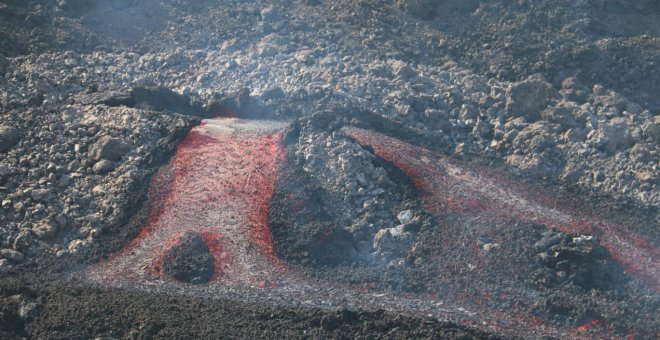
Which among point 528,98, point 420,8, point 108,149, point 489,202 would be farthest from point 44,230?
point 420,8

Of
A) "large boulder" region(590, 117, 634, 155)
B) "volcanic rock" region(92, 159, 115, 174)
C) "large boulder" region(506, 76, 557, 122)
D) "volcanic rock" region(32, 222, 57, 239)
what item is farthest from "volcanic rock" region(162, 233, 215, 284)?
"large boulder" region(590, 117, 634, 155)

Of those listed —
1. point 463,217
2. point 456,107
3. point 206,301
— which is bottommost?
point 206,301

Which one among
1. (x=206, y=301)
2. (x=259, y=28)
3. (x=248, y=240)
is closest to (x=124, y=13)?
(x=259, y=28)

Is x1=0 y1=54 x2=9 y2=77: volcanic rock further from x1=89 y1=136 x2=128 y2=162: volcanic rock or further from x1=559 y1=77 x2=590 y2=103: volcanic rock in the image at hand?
x1=559 y1=77 x2=590 y2=103: volcanic rock

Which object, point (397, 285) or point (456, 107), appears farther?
point (456, 107)

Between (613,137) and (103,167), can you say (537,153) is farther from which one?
(103,167)

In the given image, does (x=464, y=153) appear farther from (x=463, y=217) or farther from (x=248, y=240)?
(x=248, y=240)
